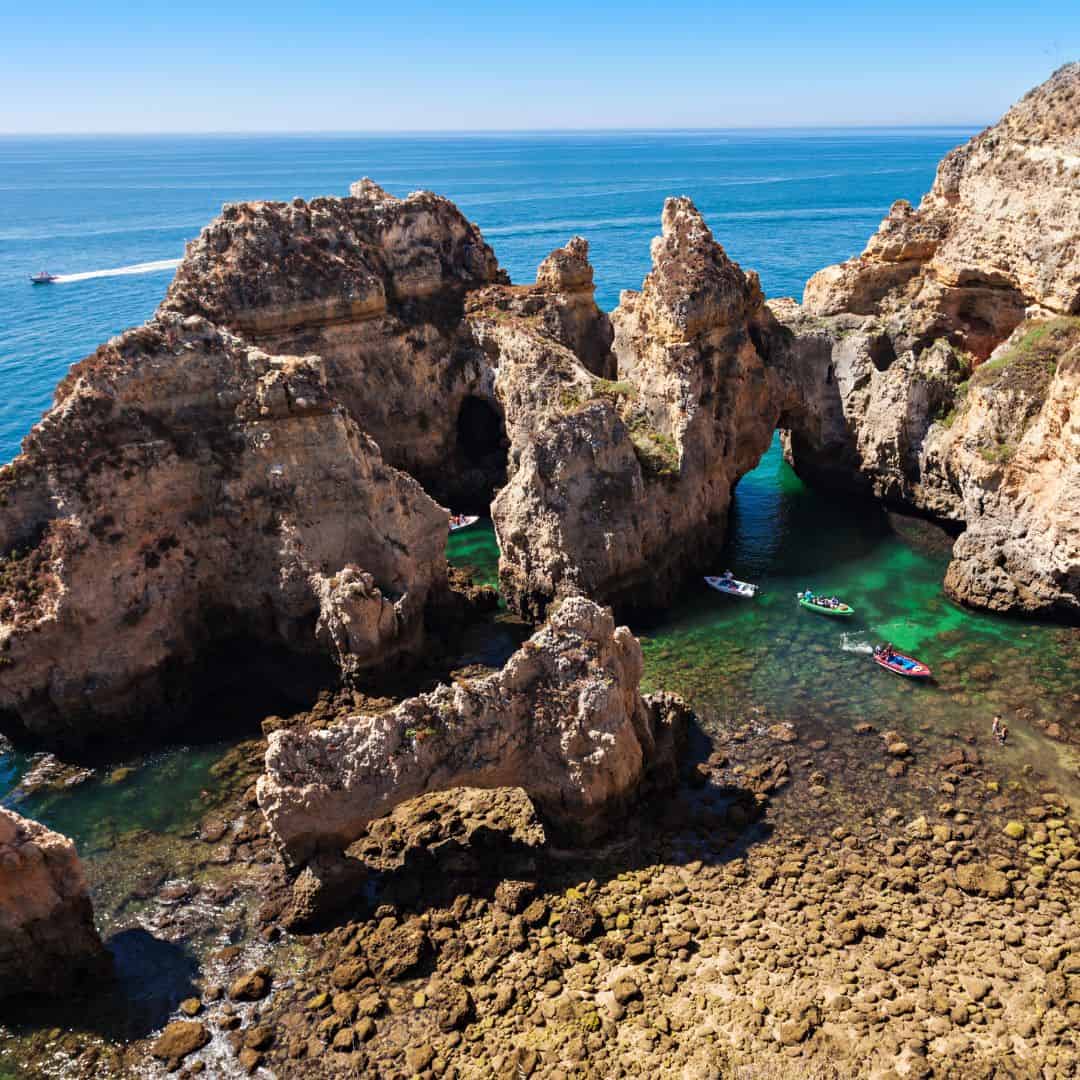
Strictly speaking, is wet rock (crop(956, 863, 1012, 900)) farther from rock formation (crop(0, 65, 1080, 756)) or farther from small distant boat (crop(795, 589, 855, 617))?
rock formation (crop(0, 65, 1080, 756))

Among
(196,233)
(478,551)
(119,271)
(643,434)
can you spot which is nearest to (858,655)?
(643,434)

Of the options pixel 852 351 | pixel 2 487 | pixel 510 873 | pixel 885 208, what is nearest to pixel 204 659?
pixel 2 487

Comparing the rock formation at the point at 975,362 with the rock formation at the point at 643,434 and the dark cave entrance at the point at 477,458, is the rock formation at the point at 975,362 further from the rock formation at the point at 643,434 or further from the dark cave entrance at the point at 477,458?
the dark cave entrance at the point at 477,458

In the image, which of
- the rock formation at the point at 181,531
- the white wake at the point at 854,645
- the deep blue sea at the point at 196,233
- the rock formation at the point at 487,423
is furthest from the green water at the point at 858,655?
the deep blue sea at the point at 196,233

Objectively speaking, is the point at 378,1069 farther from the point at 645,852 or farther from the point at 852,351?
the point at 852,351

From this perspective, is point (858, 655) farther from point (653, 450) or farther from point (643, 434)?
point (643, 434)

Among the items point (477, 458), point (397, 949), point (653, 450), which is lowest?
point (397, 949)
